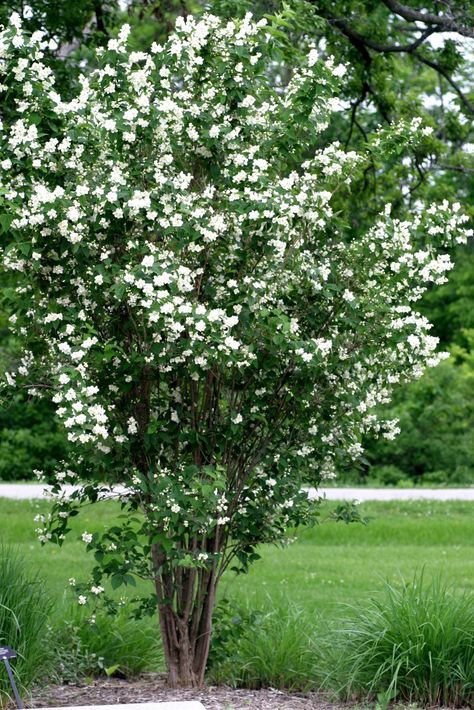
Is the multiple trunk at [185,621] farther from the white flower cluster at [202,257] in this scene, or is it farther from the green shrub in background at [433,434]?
the green shrub in background at [433,434]

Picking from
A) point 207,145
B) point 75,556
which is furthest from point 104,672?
point 75,556

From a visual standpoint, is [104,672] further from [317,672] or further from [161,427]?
[161,427]

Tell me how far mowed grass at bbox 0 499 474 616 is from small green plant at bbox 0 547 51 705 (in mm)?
2033

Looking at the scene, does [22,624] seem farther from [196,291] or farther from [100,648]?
[196,291]

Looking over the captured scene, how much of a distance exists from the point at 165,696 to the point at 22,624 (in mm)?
775

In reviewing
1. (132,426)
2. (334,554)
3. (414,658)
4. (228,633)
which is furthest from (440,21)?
(414,658)

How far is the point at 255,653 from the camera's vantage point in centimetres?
552

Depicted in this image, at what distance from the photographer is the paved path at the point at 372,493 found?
14406 millimetres

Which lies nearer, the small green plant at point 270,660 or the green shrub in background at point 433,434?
the small green plant at point 270,660

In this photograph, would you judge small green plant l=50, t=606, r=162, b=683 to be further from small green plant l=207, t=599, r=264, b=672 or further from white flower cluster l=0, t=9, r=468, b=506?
white flower cluster l=0, t=9, r=468, b=506

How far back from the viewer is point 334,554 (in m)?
10.6

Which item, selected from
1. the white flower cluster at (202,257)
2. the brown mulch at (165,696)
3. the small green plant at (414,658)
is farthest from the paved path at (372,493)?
the white flower cluster at (202,257)

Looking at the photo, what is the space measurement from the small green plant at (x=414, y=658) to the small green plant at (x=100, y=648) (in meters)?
1.16

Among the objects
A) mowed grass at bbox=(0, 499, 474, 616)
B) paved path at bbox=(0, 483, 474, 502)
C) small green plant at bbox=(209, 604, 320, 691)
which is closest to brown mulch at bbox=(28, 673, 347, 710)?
small green plant at bbox=(209, 604, 320, 691)
